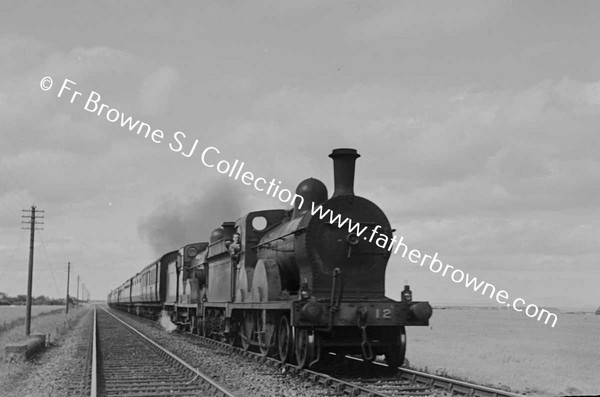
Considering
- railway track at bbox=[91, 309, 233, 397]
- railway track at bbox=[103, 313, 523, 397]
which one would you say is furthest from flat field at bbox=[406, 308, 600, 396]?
railway track at bbox=[91, 309, 233, 397]

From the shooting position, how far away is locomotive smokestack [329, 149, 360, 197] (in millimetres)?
12898

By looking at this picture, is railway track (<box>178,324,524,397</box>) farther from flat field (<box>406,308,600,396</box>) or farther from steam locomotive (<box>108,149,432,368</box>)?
flat field (<box>406,308,600,396</box>)

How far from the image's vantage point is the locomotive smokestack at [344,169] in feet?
42.3

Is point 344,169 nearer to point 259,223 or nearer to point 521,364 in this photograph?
point 259,223

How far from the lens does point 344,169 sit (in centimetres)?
1292

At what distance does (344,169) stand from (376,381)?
13.0 feet

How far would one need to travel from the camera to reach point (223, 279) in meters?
18.3

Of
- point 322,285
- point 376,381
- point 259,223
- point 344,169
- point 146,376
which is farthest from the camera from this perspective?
point 259,223

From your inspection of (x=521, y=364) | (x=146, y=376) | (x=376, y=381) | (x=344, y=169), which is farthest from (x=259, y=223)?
(x=521, y=364)

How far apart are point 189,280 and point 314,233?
1253cm

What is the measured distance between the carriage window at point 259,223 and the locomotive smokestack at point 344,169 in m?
3.52

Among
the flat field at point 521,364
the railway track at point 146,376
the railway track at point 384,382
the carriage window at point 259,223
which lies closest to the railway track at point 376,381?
the railway track at point 384,382

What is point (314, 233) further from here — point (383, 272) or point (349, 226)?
point (383, 272)

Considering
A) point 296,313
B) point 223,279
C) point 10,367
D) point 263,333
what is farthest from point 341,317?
point 10,367
